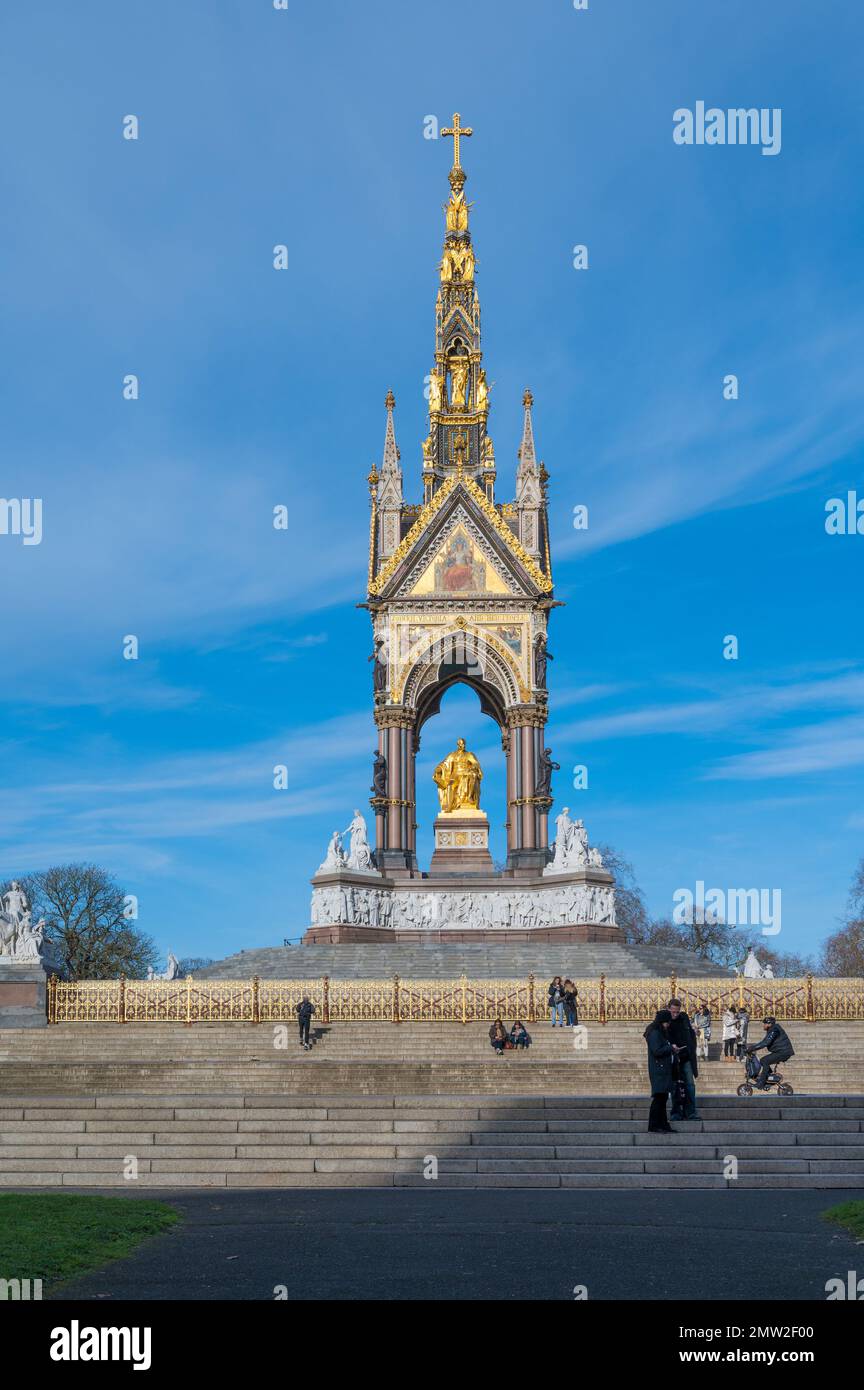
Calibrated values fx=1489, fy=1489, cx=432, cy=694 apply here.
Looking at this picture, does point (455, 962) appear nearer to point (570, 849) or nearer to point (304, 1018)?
point (570, 849)

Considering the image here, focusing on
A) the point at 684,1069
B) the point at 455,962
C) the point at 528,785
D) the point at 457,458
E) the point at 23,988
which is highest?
the point at 457,458

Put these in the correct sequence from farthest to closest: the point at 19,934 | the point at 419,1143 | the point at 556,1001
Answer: the point at 19,934 < the point at 556,1001 < the point at 419,1143

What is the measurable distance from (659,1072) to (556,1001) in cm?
1204

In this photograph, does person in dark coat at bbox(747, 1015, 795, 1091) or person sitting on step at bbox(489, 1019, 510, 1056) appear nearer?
person in dark coat at bbox(747, 1015, 795, 1091)

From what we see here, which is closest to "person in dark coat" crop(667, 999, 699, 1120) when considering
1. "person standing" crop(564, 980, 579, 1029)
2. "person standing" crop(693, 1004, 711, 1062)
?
"person standing" crop(693, 1004, 711, 1062)

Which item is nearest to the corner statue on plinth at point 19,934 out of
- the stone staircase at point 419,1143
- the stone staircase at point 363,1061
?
the stone staircase at point 363,1061

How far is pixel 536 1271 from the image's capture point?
36.1ft

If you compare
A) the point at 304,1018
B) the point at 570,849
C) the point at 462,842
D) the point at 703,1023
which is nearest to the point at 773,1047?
the point at 703,1023

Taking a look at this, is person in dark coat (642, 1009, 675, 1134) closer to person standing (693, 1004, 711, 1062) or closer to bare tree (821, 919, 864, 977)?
person standing (693, 1004, 711, 1062)

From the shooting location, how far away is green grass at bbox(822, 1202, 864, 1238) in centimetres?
1285

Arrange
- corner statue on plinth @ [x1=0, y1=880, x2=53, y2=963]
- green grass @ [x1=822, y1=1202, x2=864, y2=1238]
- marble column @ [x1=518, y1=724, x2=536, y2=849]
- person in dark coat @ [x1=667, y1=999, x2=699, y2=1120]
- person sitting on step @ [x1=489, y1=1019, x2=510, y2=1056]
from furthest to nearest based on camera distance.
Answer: marble column @ [x1=518, y1=724, x2=536, y2=849]
corner statue on plinth @ [x1=0, y1=880, x2=53, y2=963]
person sitting on step @ [x1=489, y1=1019, x2=510, y2=1056]
person in dark coat @ [x1=667, y1=999, x2=699, y2=1120]
green grass @ [x1=822, y1=1202, x2=864, y2=1238]

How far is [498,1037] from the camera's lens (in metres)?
28.0

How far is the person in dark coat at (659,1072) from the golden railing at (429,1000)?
41.0ft

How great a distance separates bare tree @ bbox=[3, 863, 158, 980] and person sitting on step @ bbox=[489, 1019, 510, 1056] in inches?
1423
